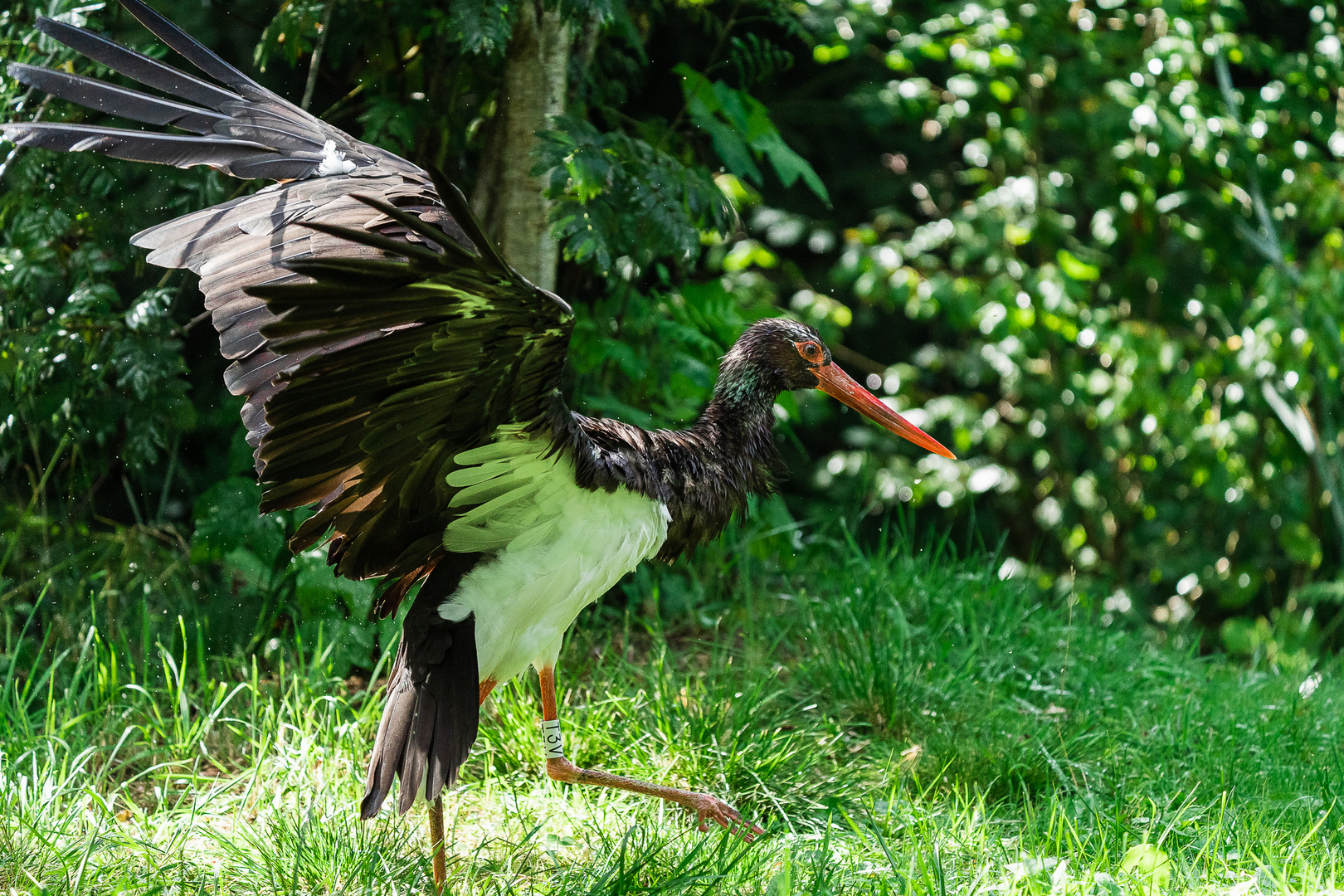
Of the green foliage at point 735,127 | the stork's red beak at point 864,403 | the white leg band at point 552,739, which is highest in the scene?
the green foliage at point 735,127

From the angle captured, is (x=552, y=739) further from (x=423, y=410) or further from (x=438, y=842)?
(x=423, y=410)

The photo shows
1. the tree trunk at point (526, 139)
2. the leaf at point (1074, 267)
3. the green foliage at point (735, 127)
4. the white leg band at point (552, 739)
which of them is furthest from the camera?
the leaf at point (1074, 267)

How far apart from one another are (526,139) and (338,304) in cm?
177

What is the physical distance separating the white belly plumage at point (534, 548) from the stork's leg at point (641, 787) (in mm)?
234

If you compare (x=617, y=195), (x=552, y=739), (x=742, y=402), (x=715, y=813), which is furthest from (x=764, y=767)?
(x=617, y=195)

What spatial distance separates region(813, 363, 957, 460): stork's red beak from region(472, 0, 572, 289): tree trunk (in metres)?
0.91

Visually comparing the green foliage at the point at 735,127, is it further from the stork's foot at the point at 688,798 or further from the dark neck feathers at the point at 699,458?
the stork's foot at the point at 688,798

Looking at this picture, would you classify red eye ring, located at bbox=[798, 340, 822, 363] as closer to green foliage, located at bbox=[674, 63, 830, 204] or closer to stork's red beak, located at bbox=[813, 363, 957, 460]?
stork's red beak, located at bbox=[813, 363, 957, 460]

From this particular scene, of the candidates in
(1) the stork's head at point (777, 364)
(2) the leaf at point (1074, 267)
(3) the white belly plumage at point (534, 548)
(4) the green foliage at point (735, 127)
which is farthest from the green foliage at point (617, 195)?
(2) the leaf at point (1074, 267)

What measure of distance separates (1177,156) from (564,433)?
398 cm

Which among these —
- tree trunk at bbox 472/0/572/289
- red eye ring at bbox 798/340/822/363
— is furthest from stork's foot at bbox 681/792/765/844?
tree trunk at bbox 472/0/572/289

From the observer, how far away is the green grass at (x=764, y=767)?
94.8 inches

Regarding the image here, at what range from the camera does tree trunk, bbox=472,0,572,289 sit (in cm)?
344

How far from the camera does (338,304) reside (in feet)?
6.14
